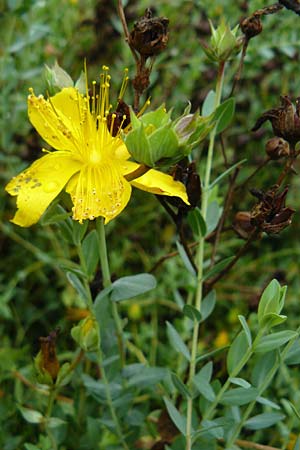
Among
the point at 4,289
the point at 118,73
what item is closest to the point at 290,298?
the point at 4,289

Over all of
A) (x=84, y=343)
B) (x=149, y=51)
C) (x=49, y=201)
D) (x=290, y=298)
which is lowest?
(x=290, y=298)

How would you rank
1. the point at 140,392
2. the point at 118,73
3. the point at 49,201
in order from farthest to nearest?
1. the point at 118,73
2. the point at 140,392
3. the point at 49,201

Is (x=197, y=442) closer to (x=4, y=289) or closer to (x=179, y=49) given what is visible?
(x=4, y=289)

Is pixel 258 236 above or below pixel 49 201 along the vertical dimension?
below

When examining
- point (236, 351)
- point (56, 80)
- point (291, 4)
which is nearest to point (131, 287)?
point (236, 351)

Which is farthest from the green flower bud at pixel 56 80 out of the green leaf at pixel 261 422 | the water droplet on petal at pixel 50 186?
the green leaf at pixel 261 422

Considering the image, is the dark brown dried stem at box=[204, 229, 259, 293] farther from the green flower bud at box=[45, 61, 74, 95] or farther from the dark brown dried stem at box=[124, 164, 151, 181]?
the green flower bud at box=[45, 61, 74, 95]

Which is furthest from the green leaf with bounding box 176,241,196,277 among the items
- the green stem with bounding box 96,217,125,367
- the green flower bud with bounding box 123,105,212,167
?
the green flower bud with bounding box 123,105,212,167

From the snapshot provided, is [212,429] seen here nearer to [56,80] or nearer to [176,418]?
[176,418]
